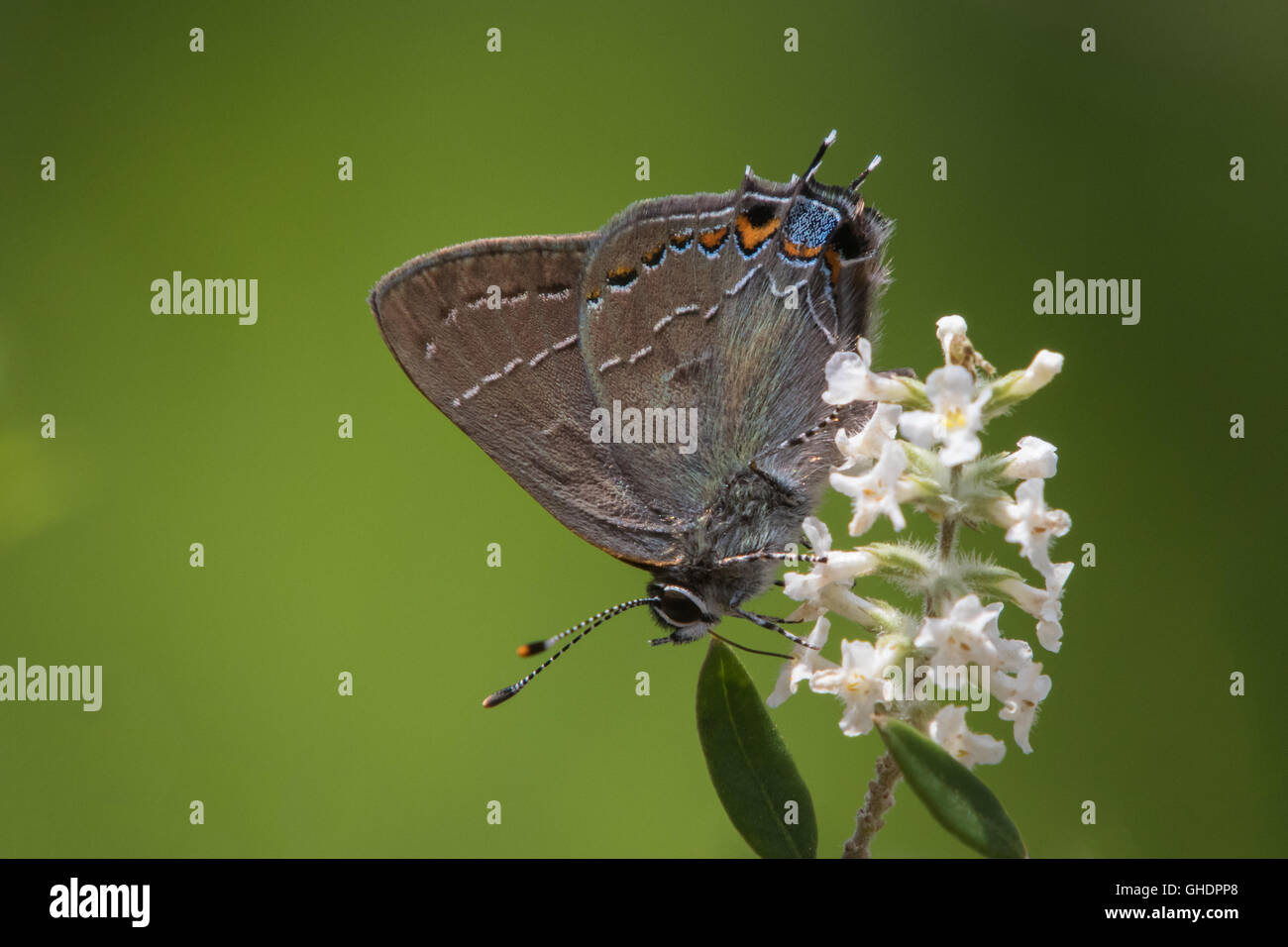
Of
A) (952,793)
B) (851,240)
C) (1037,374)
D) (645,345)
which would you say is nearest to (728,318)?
(645,345)

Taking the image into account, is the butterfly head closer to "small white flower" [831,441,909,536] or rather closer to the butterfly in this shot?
the butterfly

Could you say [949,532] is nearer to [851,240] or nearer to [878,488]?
[878,488]

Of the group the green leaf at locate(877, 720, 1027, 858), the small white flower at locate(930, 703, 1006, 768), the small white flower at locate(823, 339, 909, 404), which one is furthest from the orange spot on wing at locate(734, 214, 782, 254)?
the green leaf at locate(877, 720, 1027, 858)

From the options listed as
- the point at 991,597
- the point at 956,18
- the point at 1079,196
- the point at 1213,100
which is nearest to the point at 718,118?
the point at 956,18

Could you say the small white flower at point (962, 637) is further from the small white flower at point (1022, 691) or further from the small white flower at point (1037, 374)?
the small white flower at point (1037, 374)

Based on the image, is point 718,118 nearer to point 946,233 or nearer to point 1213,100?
point 946,233
